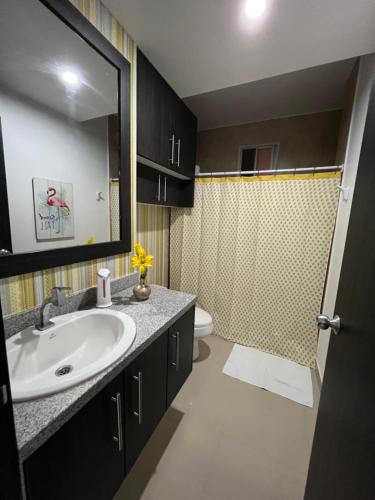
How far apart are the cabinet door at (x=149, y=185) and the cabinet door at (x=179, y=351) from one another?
0.90 meters

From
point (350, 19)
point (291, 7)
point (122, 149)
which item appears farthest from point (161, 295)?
point (350, 19)

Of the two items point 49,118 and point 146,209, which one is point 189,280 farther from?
point 49,118

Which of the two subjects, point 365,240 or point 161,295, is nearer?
point 365,240

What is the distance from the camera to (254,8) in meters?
0.97

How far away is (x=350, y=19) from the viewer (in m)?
1.00

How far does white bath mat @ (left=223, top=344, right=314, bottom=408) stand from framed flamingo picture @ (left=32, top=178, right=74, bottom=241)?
5.62 ft

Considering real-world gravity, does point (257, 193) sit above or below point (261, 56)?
below

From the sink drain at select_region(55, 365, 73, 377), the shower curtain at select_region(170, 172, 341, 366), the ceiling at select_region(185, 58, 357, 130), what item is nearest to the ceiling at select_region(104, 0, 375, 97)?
the ceiling at select_region(185, 58, 357, 130)

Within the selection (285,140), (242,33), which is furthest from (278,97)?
(242,33)

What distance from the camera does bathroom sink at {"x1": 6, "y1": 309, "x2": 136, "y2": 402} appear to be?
2.03 ft

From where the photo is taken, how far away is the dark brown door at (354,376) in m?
0.50

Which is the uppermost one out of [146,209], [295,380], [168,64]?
[168,64]

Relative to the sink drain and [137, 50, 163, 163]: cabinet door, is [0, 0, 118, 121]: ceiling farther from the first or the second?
the sink drain

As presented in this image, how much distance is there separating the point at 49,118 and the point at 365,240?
1.29 meters
